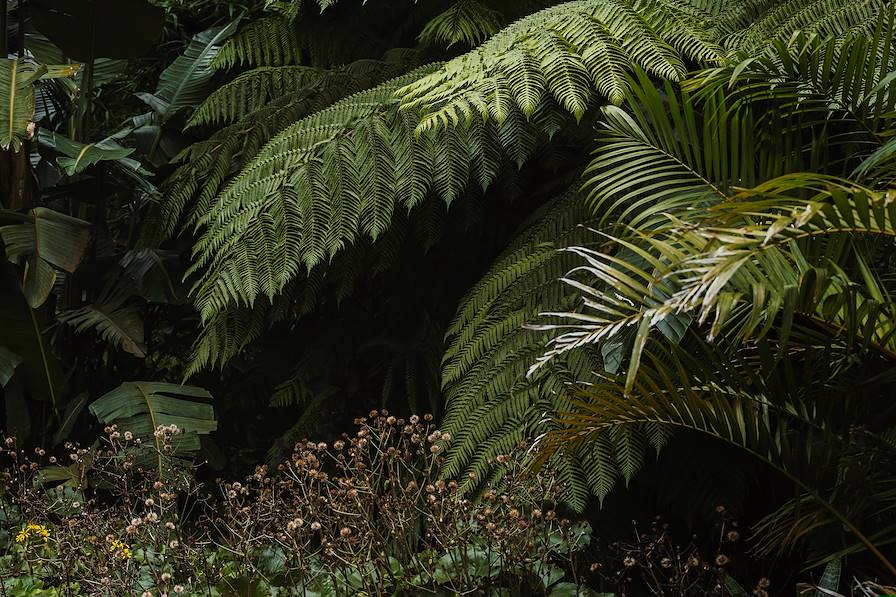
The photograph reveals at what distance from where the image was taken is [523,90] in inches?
93.1

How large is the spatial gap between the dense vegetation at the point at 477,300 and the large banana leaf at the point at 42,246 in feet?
0.05

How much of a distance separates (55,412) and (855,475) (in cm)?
288

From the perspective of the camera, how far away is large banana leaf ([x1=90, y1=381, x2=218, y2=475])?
3076 millimetres

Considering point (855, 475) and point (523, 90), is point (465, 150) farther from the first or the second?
point (855, 475)

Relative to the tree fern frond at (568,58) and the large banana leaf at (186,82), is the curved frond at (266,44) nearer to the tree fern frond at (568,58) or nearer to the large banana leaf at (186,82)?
the large banana leaf at (186,82)

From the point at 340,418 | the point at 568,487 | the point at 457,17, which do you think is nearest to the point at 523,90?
the point at 457,17

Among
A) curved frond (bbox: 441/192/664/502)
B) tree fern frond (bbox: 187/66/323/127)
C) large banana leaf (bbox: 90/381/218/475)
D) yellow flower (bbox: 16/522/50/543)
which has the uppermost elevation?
tree fern frond (bbox: 187/66/323/127)

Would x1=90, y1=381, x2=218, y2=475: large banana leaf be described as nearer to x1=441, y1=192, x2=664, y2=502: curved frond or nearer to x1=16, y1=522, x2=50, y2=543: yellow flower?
x1=16, y1=522, x2=50, y2=543: yellow flower

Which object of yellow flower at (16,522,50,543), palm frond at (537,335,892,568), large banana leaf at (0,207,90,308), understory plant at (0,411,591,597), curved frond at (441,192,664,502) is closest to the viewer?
palm frond at (537,335,892,568)

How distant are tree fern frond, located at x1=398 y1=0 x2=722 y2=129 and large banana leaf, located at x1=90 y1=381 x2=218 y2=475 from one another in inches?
55.4

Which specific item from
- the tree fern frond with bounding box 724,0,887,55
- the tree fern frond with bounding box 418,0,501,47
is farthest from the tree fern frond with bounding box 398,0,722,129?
the tree fern frond with bounding box 418,0,501,47

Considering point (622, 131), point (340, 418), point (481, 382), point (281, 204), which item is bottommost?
point (340, 418)

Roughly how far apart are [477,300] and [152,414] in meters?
1.28

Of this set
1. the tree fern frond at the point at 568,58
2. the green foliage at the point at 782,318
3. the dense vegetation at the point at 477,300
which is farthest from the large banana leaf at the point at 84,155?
the green foliage at the point at 782,318
